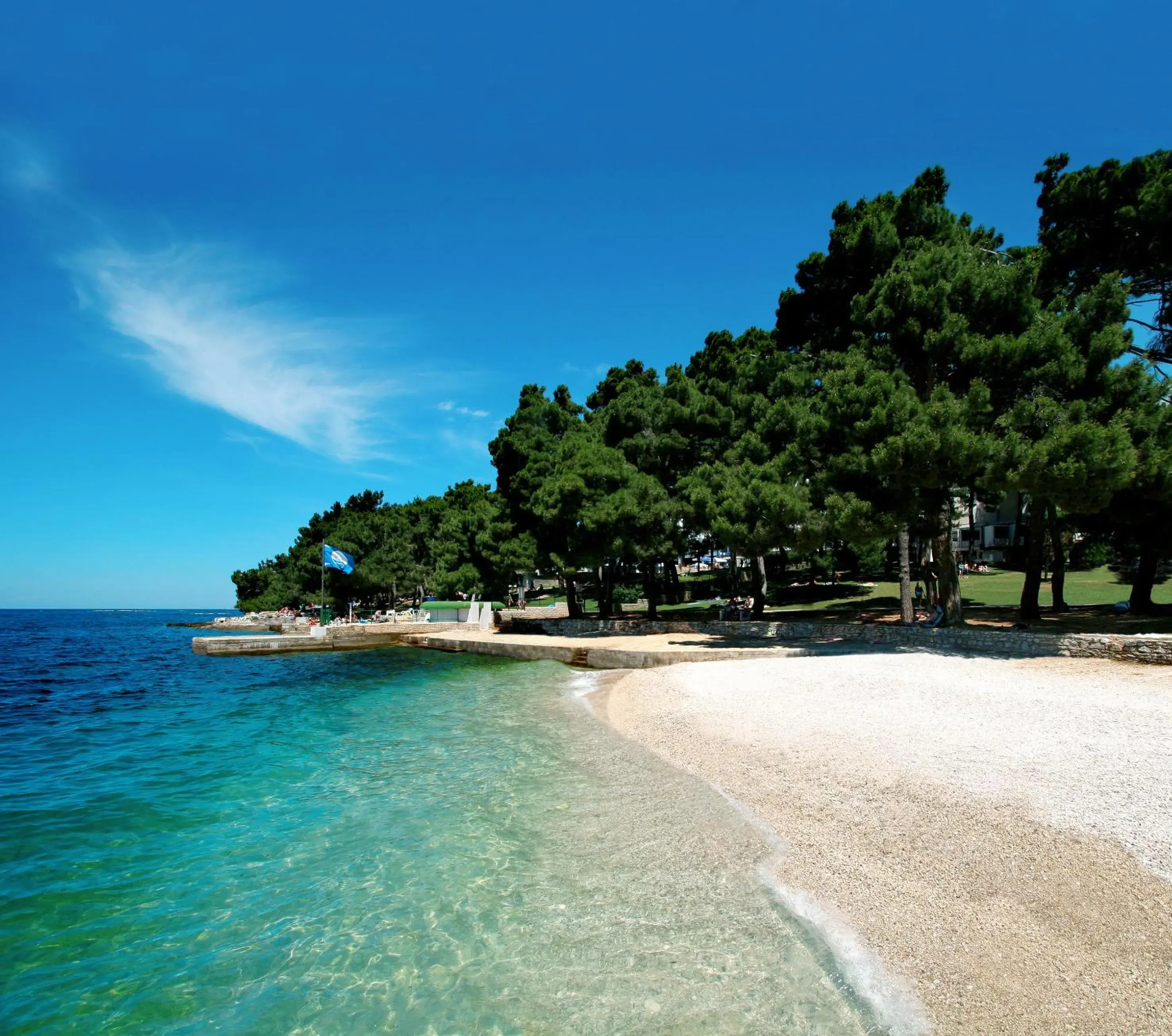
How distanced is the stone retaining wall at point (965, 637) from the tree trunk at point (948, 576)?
0.60 m

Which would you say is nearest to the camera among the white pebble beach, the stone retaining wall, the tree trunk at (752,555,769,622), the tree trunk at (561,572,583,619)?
the white pebble beach

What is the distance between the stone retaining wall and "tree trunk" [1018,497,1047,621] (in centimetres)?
345

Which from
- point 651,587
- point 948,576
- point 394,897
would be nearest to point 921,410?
point 948,576

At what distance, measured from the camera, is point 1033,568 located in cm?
2206

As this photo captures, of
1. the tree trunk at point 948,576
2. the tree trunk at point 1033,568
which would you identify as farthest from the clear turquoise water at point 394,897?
the tree trunk at point 1033,568

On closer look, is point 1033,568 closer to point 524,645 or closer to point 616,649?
point 616,649

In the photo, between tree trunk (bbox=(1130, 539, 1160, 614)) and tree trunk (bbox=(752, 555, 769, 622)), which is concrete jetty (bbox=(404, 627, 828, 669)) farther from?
tree trunk (bbox=(1130, 539, 1160, 614))

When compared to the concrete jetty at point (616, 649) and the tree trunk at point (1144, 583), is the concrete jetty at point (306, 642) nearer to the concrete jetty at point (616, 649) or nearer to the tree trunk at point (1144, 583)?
the concrete jetty at point (616, 649)

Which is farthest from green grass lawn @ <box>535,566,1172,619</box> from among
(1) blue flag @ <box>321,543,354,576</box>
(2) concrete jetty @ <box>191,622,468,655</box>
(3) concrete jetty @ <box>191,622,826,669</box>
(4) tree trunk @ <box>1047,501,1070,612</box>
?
(1) blue flag @ <box>321,543,354,576</box>

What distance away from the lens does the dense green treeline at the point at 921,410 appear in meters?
16.2

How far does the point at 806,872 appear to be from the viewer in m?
5.88

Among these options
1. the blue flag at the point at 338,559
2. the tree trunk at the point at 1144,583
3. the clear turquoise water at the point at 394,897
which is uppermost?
the blue flag at the point at 338,559

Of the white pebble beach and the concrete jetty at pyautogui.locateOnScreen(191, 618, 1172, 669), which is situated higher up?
the concrete jetty at pyautogui.locateOnScreen(191, 618, 1172, 669)

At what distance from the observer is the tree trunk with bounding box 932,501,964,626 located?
1908cm
